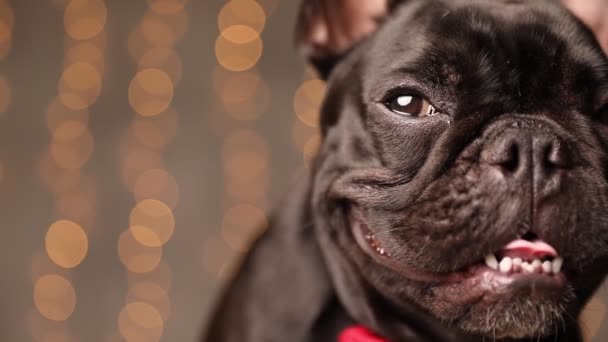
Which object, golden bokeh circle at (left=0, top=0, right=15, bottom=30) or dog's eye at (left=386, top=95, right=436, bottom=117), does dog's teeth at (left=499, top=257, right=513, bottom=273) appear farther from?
golden bokeh circle at (left=0, top=0, right=15, bottom=30)

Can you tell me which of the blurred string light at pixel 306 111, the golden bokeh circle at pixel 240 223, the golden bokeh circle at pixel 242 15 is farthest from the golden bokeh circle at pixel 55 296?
the golden bokeh circle at pixel 242 15

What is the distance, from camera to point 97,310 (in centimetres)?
300

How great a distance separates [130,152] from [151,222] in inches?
10.9

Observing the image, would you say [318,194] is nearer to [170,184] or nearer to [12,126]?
[170,184]

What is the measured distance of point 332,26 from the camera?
5.57ft

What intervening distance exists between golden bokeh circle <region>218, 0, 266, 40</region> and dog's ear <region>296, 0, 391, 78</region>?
4.44 feet

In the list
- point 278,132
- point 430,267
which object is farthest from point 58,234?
point 430,267

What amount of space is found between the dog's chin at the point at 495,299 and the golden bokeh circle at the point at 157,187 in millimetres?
1858

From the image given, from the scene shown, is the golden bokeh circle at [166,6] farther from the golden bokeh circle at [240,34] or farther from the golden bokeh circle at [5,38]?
the golden bokeh circle at [5,38]

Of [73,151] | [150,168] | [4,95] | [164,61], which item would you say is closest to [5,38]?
[4,95]

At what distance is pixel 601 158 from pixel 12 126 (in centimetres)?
231

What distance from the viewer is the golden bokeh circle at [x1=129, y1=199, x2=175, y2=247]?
303 cm

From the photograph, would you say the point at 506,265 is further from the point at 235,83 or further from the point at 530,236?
the point at 235,83

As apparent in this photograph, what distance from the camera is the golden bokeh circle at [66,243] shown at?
2.98 metres
